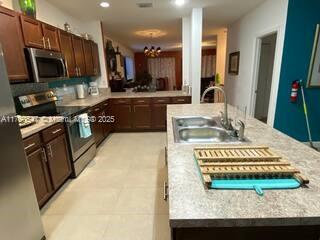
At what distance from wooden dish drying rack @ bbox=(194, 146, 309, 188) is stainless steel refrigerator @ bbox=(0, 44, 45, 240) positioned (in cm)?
123

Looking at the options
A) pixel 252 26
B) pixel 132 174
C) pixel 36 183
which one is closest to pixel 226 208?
pixel 36 183

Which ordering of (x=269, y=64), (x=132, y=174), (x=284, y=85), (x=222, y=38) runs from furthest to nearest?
(x=222, y=38), (x=269, y=64), (x=284, y=85), (x=132, y=174)

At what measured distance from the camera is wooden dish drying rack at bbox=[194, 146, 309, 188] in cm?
90

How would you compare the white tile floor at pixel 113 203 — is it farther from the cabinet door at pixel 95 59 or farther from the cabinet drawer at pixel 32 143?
the cabinet door at pixel 95 59

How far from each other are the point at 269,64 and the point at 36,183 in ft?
17.0

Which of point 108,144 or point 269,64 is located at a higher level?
point 269,64

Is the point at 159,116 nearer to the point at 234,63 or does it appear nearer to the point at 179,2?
the point at 179,2

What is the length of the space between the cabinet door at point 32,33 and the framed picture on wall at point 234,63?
4.19m

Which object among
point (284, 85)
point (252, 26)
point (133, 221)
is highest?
point (252, 26)

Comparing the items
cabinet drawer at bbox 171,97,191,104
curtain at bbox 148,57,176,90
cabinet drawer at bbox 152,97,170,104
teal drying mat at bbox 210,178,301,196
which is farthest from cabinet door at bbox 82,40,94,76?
curtain at bbox 148,57,176,90

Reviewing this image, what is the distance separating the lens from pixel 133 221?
1.81 meters

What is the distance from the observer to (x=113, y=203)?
2.07m

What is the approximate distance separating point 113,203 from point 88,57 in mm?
3011

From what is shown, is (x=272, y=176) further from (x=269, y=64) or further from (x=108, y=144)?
(x=269, y=64)
